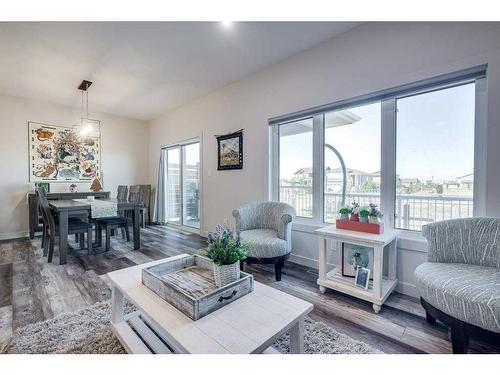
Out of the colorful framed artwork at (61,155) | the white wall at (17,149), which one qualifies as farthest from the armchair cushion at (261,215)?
the white wall at (17,149)

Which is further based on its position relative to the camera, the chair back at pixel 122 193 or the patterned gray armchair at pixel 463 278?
the chair back at pixel 122 193

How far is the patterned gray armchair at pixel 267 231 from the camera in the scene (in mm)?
2402

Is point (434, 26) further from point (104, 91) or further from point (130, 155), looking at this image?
point (130, 155)

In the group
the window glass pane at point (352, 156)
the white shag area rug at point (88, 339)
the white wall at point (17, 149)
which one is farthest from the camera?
the white wall at point (17, 149)

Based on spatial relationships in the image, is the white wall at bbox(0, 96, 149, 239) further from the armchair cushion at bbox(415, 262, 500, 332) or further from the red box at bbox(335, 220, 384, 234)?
the armchair cushion at bbox(415, 262, 500, 332)

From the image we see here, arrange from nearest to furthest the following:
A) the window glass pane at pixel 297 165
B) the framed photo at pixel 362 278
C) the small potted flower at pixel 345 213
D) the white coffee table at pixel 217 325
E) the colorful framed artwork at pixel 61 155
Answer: the white coffee table at pixel 217 325 < the framed photo at pixel 362 278 < the small potted flower at pixel 345 213 < the window glass pane at pixel 297 165 < the colorful framed artwork at pixel 61 155

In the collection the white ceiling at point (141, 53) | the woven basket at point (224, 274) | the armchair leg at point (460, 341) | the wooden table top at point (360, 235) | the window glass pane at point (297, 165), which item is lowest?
the armchair leg at point (460, 341)

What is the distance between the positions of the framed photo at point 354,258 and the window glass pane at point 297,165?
754 millimetres

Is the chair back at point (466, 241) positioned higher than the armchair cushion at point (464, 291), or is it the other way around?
the chair back at point (466, 241)

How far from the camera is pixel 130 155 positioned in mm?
5754

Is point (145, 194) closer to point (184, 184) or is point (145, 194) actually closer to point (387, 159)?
point (184, 184)

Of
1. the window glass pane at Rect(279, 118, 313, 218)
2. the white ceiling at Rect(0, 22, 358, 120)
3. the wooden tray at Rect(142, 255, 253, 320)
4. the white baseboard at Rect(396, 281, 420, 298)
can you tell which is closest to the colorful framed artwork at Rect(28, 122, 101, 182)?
the white ceiling at Rect(0, 22, 358, 120)

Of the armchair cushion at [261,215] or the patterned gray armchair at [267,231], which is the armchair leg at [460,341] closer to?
the patterned gray armchair at [267,231]

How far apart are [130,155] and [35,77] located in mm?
2438
